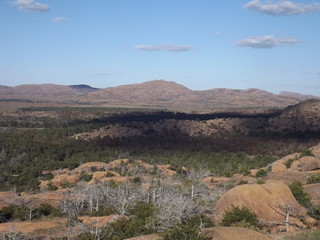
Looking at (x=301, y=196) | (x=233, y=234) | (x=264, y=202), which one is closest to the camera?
(x=233, y=234)

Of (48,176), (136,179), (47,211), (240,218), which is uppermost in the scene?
(240,218)

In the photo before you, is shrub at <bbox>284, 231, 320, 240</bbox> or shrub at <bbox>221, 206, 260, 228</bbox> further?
shrub at <bbox>221, 206, 260, 228</bbox>

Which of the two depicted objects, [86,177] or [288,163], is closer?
[86,177]

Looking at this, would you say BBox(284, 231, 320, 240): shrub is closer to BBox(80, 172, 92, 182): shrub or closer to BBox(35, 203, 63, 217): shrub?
BBox(35, 203, 63, 217): shrub

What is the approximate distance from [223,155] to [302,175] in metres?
33.7

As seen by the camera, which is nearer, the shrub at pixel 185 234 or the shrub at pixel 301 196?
the shrub at pixel 185 234

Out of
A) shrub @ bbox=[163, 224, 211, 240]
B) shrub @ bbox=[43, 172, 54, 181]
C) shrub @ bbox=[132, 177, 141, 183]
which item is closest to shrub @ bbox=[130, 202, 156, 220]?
shrub @ bbox=[163, 224, 211, 240]

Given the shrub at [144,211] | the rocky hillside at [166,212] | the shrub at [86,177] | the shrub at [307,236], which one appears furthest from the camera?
the shrub at [86,177]

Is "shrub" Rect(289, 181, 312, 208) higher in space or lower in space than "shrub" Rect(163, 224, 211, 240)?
lower

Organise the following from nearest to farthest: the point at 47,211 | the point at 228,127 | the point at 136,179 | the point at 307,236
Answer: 1. the point at 307,236
2. the point at 47,211
3. the point at 136,179
4. the point at 228,127

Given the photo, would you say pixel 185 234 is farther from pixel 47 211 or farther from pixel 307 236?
pixel 47 211

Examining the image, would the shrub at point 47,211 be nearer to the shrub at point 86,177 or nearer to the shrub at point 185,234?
the shrub at point 185,234

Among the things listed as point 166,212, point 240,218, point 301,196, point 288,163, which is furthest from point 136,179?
point 166,212

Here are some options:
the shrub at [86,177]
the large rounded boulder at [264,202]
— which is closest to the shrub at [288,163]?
the large rounded boulder at [264,202]
